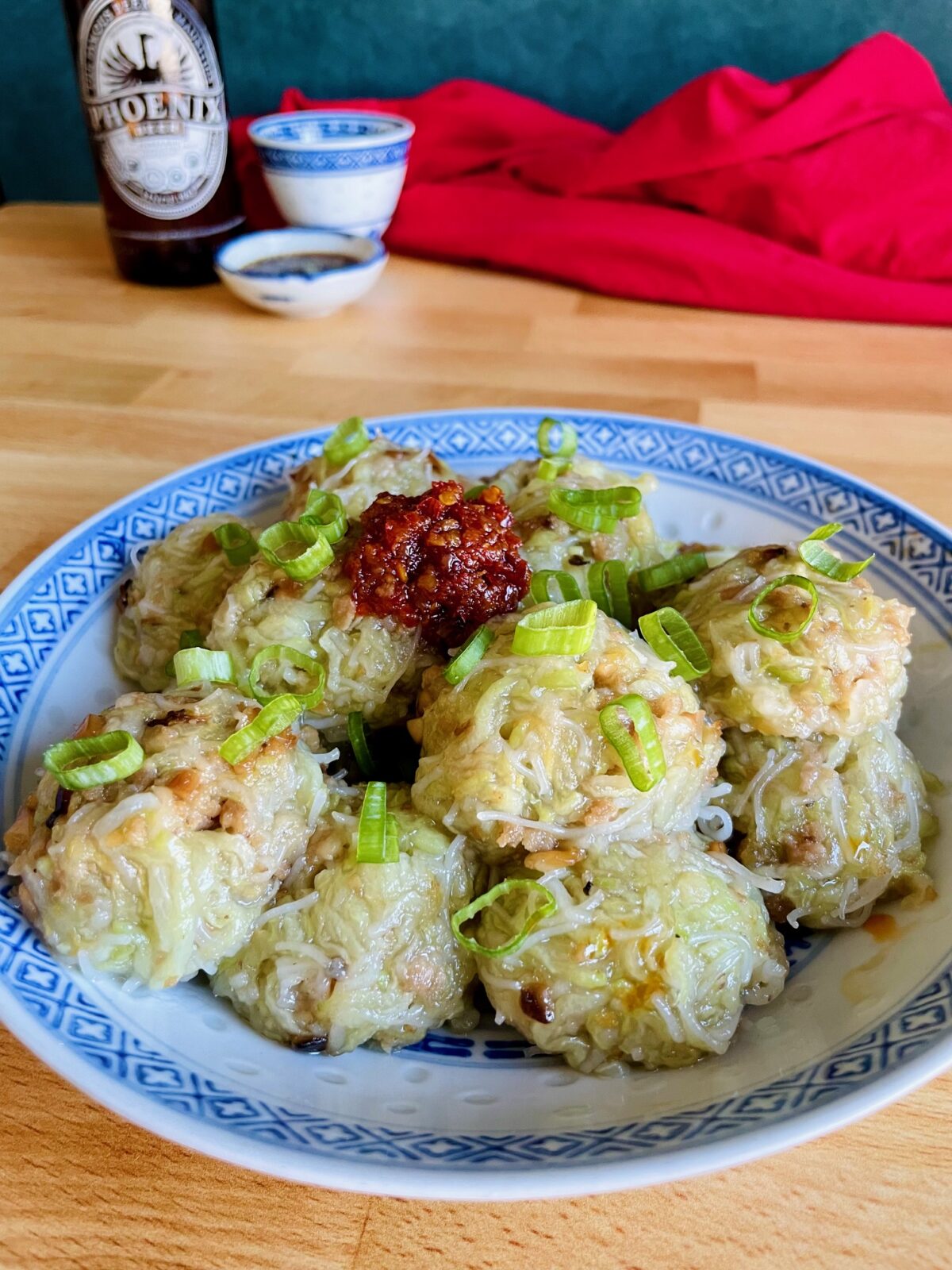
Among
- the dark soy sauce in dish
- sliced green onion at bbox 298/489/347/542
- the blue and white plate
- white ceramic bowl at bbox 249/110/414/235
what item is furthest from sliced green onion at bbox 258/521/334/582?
white ceramic bowl at bbox 249/110/414/235

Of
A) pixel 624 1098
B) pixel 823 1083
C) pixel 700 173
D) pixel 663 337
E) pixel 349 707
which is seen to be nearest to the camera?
pixel 823 1083

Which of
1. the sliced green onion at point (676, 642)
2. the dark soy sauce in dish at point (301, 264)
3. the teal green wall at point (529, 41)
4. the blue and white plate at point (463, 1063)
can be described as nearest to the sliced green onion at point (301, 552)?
the blue and white plate at point (463, 1063)

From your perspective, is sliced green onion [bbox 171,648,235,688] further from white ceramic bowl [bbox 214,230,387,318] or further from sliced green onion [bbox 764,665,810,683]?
white ceramic bowl [bbox 214,230,387,318]

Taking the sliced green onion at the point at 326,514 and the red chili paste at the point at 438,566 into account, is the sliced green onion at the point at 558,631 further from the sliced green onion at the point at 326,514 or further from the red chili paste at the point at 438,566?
the sliced green onion at the point at 326,514

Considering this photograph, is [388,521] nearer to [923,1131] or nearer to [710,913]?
[710,913]

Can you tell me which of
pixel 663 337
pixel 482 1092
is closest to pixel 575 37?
pixel 663 337
